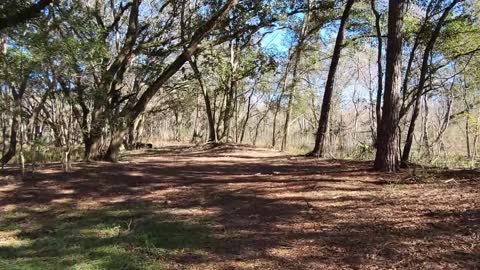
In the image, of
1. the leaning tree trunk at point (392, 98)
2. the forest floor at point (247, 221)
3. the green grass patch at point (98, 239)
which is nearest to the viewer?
the forest floor at point (247, 221)

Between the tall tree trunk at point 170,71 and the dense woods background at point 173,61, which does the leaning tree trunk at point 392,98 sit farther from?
the tall tree trunk at point 170,71

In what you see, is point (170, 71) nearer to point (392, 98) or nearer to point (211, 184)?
point (211, 184)

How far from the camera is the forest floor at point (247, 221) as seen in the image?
15.1 ft

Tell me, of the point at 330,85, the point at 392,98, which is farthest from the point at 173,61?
the point at 392,98

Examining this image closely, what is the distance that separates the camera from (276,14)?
50.2 feet

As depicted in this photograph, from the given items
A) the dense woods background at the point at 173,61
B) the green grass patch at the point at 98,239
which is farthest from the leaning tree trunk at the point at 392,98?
the green grass patch at the point at 98,239

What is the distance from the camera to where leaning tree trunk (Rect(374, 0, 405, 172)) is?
8.87m

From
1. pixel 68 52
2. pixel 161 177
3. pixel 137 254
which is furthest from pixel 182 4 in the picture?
pixel 137 254

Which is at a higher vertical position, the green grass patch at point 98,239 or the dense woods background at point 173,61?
the dense woods background at point 173,61

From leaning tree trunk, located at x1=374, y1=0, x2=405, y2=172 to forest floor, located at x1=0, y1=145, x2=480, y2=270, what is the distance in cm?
40

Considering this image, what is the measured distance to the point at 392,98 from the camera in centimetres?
893

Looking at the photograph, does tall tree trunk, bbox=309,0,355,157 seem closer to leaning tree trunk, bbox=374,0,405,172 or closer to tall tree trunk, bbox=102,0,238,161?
tall tree trunk, bbox=102,0,238,161

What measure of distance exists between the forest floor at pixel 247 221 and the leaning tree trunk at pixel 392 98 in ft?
1.31

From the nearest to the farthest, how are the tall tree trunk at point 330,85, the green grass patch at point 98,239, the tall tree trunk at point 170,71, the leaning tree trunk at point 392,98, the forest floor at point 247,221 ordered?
1. the forest floor at point 247,221
2. the green grass patch at point 98,239
3. the leaning tree trunk at point 392,98
4. the tall tree trunk at point 170,71
5. the tall tree trunk at point 330,85
